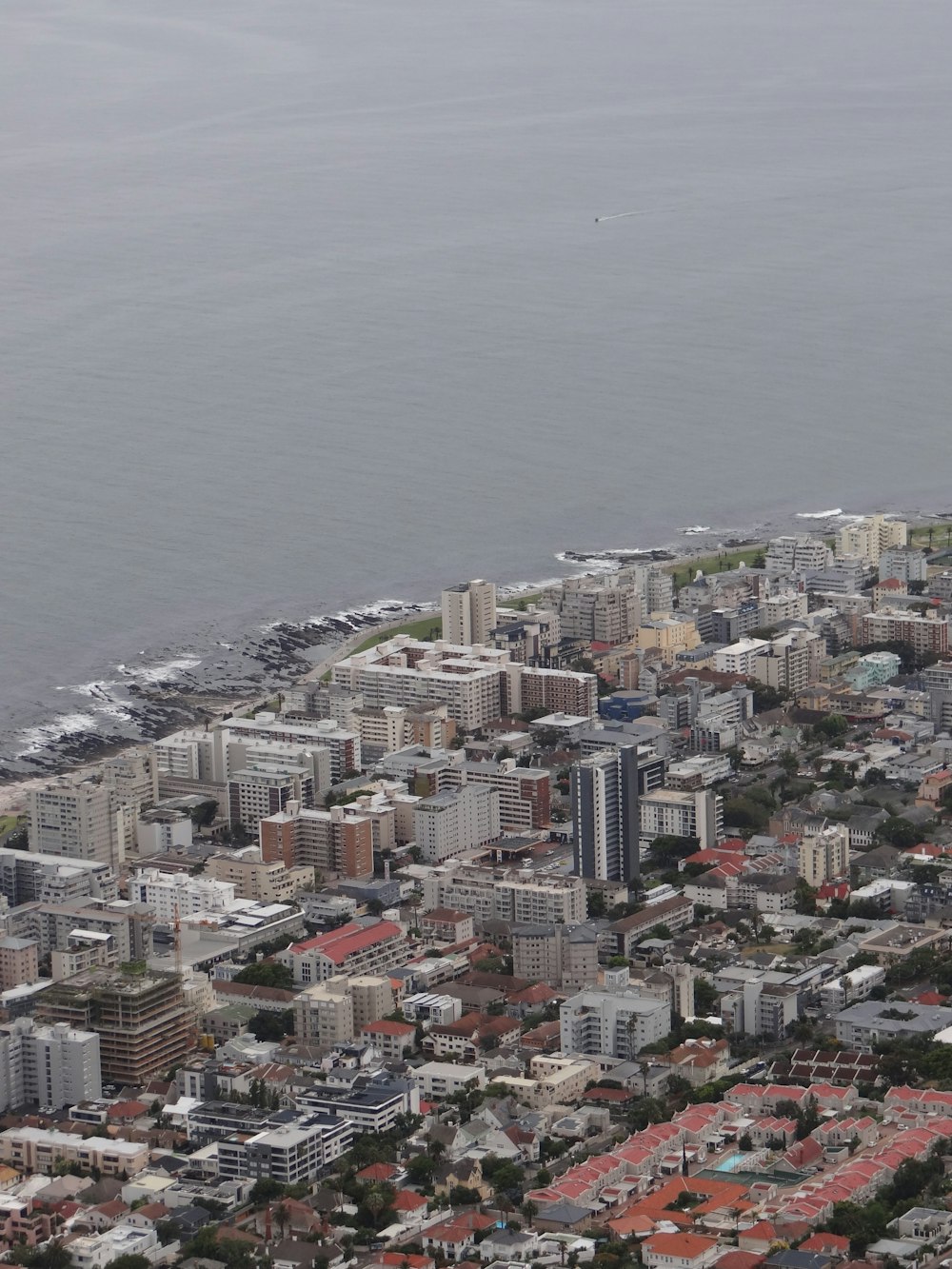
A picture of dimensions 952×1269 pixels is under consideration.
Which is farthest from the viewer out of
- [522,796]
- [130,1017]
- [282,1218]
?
[522,796]

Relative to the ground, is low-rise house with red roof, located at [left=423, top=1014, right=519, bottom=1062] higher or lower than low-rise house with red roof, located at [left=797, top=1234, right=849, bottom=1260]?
higher

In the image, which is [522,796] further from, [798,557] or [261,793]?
[798,557]

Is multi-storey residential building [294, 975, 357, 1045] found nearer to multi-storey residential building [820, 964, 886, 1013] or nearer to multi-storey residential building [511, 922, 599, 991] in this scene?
multi-storey residential building [511, 922, 599, 991]

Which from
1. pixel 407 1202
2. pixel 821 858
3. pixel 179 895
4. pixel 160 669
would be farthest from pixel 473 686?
pixel 407 1202

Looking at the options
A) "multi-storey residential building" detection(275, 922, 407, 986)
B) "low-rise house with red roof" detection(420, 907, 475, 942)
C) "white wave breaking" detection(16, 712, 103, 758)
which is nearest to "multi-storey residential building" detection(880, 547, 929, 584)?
"white wave breaking" detection(16, 712, 103, 758)

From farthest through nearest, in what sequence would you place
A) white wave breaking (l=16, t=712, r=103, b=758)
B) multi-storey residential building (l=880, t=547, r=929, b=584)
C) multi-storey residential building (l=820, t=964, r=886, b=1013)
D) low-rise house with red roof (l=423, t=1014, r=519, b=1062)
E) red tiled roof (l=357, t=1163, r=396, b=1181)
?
1. multi-storey residential building (l=880, t=547, r=929, b=584)
2. white wave breaking (l=16, t=712, r=103, b=758)
3. multi-storey residential building (l=820, t=964, r=886, b=1013)
4. low-rise house with red roof (l=423, t=1014, r=519, b=1062)
5. red tiled roof (l=357, t=1163, r=396, b=1181)

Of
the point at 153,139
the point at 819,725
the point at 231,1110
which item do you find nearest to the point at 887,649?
the point at 819,725

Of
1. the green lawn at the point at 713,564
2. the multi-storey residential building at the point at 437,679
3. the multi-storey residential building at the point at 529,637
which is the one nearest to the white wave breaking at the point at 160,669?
the multi-storey residential building at the point at 437,679
